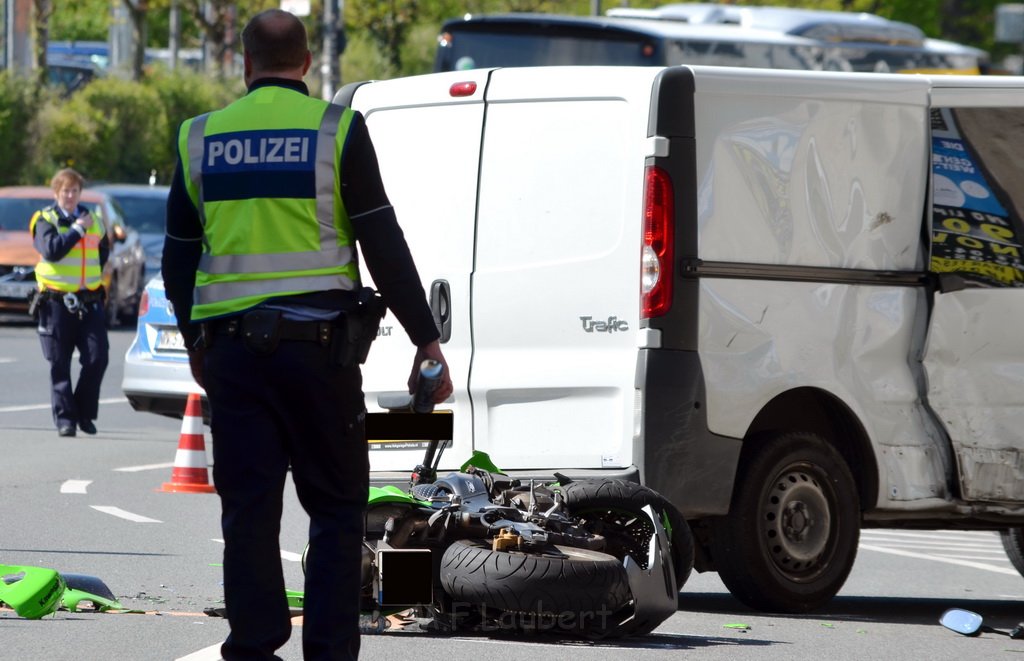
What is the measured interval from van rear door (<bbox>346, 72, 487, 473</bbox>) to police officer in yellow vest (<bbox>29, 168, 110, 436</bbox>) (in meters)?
6.63

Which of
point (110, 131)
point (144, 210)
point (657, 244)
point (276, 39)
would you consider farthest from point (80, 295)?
point (110, 131)

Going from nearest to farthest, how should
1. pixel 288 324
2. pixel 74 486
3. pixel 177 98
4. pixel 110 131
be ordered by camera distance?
pixel 288 324 → pixel 74 486 → pixel 110 131 → pixel 177 98

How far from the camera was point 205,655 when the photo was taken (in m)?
6.45

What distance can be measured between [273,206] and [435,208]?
2.83m

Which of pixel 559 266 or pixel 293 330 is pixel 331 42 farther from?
pixel 293 330

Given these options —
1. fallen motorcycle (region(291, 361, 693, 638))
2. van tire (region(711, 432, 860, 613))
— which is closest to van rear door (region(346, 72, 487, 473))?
fallen motorcycle (region(291, 361, 693, 638))

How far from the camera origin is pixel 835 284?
806cm

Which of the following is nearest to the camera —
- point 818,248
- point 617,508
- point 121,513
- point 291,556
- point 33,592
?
point 33,592

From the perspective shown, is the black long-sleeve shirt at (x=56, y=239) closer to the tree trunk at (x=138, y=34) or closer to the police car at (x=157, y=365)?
the police car at (x=157, y=365)

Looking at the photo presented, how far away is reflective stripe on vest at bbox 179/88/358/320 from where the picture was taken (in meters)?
5.35

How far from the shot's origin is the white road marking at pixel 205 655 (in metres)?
6.39

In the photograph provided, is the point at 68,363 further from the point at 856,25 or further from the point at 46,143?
the point at 46,143

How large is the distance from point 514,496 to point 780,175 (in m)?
1.60

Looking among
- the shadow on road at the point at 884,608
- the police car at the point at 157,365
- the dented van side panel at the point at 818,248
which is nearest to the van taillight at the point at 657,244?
the dented van side panel at the point at 818,248
